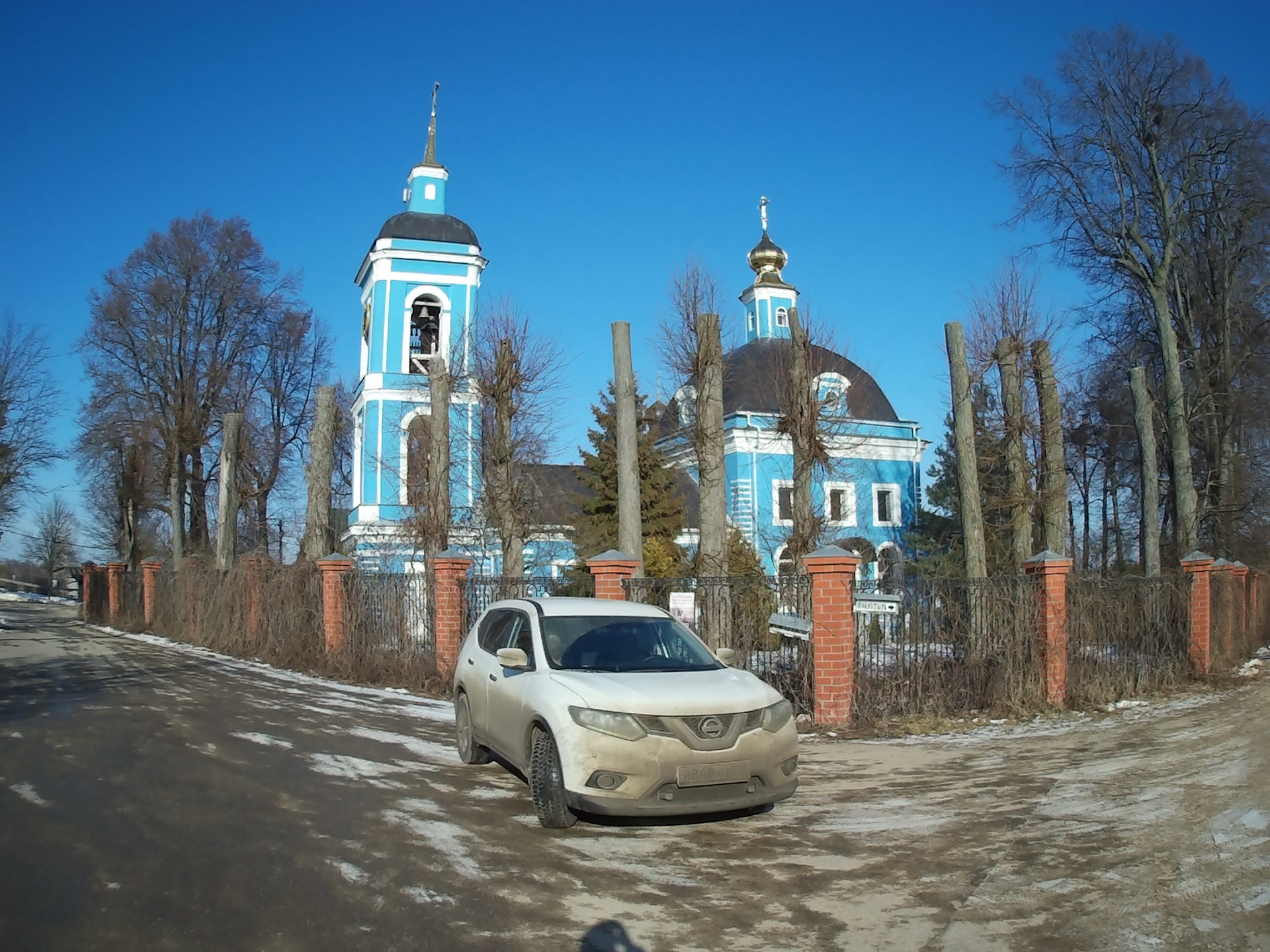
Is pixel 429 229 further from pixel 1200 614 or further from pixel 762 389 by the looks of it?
pixel 1200 614

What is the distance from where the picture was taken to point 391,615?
51.1 ft

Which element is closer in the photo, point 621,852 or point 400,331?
point 621,852

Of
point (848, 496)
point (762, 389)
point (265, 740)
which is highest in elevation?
point (762, 389)

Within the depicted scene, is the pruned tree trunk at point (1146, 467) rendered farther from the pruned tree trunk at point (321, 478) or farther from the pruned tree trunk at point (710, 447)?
the pruned tree trunk at point (321, 478)

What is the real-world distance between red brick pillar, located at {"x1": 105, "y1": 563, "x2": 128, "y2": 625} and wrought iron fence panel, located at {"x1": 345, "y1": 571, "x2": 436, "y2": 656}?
66.2 ft

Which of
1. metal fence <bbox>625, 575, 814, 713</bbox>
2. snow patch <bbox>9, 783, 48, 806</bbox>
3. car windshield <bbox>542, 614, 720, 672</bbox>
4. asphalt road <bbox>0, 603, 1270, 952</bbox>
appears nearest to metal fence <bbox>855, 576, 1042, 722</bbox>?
metal fence <bbox>625, 575, 814, 713</bbox>

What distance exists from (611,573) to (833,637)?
341cm

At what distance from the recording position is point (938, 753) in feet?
30.1

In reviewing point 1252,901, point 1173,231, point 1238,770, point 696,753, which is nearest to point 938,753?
point 1238,770

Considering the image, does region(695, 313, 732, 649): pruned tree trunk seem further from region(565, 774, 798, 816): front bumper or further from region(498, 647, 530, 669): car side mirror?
region(565, 774, 798, 816): front bumper

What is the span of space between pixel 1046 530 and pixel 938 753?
1066cm

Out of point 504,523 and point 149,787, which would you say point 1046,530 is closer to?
point 504,523

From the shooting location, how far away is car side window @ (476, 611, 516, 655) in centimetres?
826

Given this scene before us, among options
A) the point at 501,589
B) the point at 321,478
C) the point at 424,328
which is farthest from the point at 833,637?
the point at 424,328
